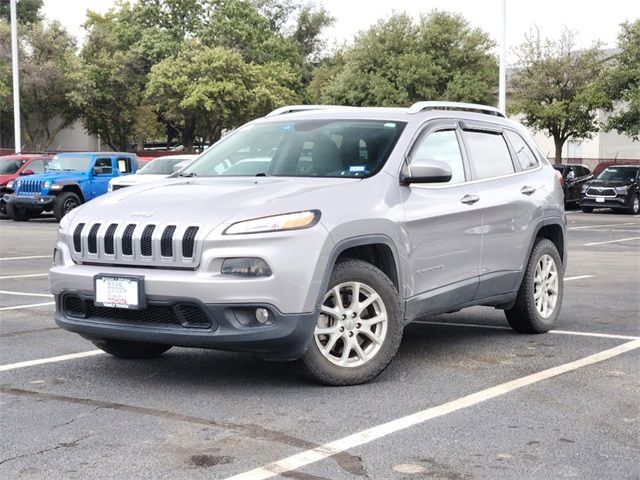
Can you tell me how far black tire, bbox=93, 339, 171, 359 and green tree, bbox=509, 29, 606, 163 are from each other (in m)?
36.5

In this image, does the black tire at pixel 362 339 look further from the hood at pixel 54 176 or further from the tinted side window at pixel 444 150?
the hood at pixel 54 176

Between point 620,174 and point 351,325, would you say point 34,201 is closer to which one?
point 620,174

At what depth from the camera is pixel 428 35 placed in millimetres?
49094

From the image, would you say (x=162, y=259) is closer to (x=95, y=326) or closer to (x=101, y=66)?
(x=95, y=326)

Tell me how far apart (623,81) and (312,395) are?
36372 millimetres

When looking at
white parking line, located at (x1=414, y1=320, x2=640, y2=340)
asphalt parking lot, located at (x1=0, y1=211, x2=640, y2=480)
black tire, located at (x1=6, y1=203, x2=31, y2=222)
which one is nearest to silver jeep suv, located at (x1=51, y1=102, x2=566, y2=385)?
asphalt parking lot, located at (x1=0, y1=211, x2=640, y2=480)

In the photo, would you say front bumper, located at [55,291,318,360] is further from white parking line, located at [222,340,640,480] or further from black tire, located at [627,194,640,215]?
black tire, located at [627,194,640,215]

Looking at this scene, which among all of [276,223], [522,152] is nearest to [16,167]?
[522,152]

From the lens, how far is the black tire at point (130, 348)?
6.88 m

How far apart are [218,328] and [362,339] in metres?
1.01

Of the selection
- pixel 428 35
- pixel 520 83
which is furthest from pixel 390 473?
pixel 428 35

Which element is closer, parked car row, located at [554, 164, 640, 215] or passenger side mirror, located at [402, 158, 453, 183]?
passenger side mirror, located at [402, 158, 453, 183]

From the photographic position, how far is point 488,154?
7895mm

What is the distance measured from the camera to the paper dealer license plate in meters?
5.79
